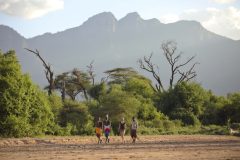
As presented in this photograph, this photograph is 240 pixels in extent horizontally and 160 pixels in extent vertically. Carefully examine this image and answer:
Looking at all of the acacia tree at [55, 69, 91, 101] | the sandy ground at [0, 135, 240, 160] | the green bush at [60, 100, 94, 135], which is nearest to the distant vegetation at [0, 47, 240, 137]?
the green bush at [60, 100, 94, 135]

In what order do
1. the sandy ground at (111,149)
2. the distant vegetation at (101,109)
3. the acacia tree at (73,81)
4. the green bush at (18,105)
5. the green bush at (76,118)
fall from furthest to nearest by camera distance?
1. the acacia tree at (73,81)
2. the green bush at (76,118)
3. the distant vegetation at (101,109)
4. the green bush at (18,105)
5. the sandy ground at (111,149)

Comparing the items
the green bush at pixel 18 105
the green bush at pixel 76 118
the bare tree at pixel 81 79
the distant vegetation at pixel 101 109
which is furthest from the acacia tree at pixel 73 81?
the green bush at pixel 18 105

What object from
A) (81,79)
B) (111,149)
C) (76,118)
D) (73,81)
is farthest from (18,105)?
(81,79)

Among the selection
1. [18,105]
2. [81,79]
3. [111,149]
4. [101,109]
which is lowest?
[111,149]

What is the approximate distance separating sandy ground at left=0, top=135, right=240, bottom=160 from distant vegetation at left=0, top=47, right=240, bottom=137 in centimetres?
366

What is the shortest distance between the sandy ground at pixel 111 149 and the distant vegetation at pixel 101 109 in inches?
144

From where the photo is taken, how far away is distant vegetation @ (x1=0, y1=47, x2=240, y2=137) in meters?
30.2

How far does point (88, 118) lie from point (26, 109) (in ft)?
27.7

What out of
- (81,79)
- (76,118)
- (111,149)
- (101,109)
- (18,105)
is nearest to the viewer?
(111,149)

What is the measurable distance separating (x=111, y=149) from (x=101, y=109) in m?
19.0

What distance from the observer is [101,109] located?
4003 centimetres

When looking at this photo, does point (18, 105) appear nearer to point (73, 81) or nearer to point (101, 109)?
point (101, 109)

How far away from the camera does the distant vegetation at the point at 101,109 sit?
3016cm

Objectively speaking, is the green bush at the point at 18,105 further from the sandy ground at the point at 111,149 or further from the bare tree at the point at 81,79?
the bare tree at the point at 81,79
